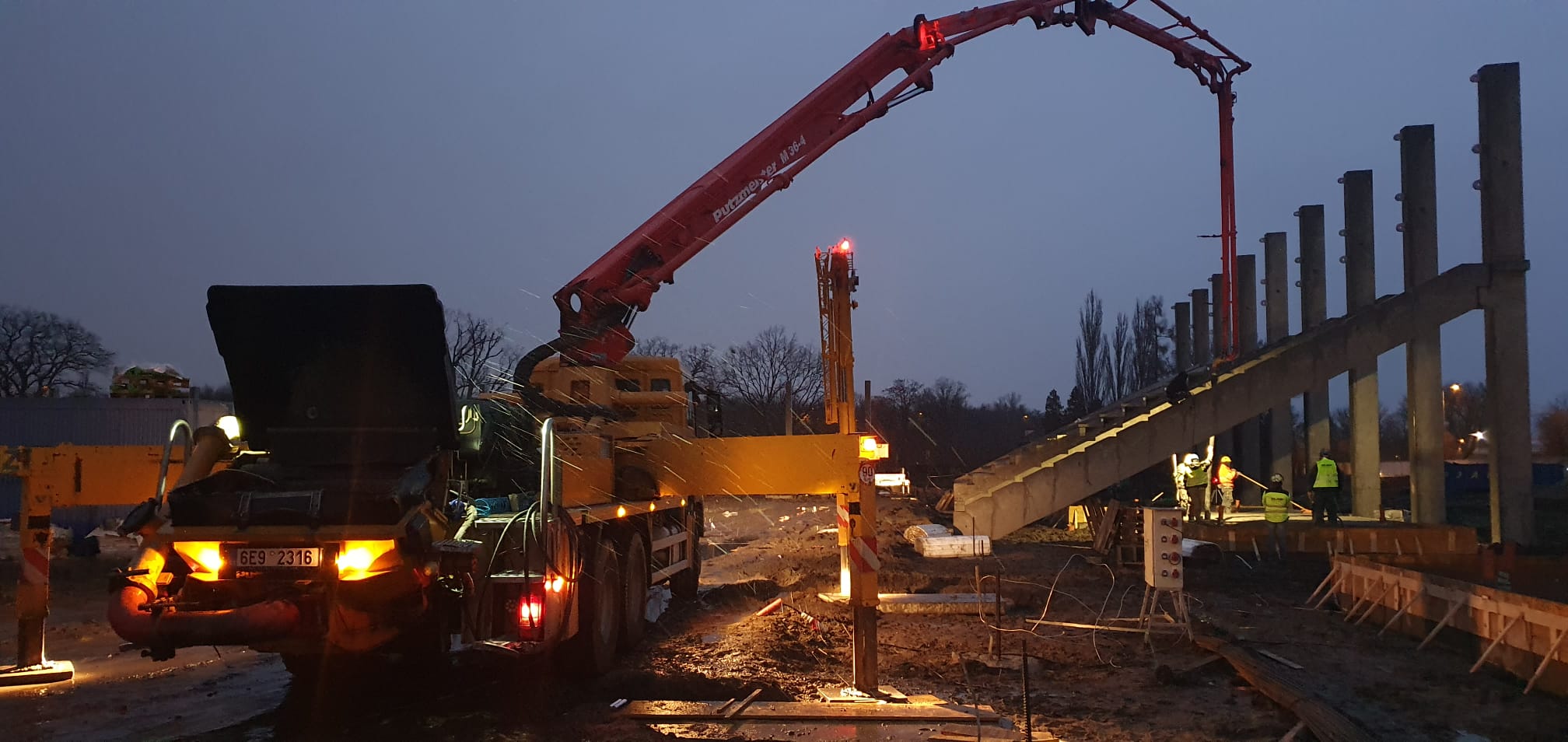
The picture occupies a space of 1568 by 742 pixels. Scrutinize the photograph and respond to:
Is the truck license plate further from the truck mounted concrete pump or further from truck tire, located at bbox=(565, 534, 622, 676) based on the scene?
truck tire, located at bbox=(565, 534, 622, 676)

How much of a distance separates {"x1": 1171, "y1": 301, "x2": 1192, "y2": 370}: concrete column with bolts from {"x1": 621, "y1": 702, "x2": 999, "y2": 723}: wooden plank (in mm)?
35614

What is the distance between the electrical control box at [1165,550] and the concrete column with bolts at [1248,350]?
864 inches

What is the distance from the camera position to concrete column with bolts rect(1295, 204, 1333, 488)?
28625 millimetres

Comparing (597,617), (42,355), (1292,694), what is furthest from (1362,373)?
(42,355)

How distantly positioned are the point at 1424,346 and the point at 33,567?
82.8 ft

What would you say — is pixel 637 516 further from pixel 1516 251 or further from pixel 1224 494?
pixel 1516 251

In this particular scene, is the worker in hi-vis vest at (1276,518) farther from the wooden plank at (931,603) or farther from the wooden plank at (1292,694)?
the wooden plank at (1292,694)

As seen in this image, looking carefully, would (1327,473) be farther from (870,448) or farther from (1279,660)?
(870,448)

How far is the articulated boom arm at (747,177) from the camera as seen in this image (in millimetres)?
13609

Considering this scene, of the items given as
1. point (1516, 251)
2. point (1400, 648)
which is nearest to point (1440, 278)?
point (1516, 251)

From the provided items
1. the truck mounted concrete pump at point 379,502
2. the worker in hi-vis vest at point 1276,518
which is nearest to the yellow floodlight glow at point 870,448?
the truck mounted concrete pump at point 379,502

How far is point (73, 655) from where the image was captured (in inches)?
430

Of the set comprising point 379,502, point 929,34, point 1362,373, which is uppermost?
point 929,34

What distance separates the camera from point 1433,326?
2400 centimetres
